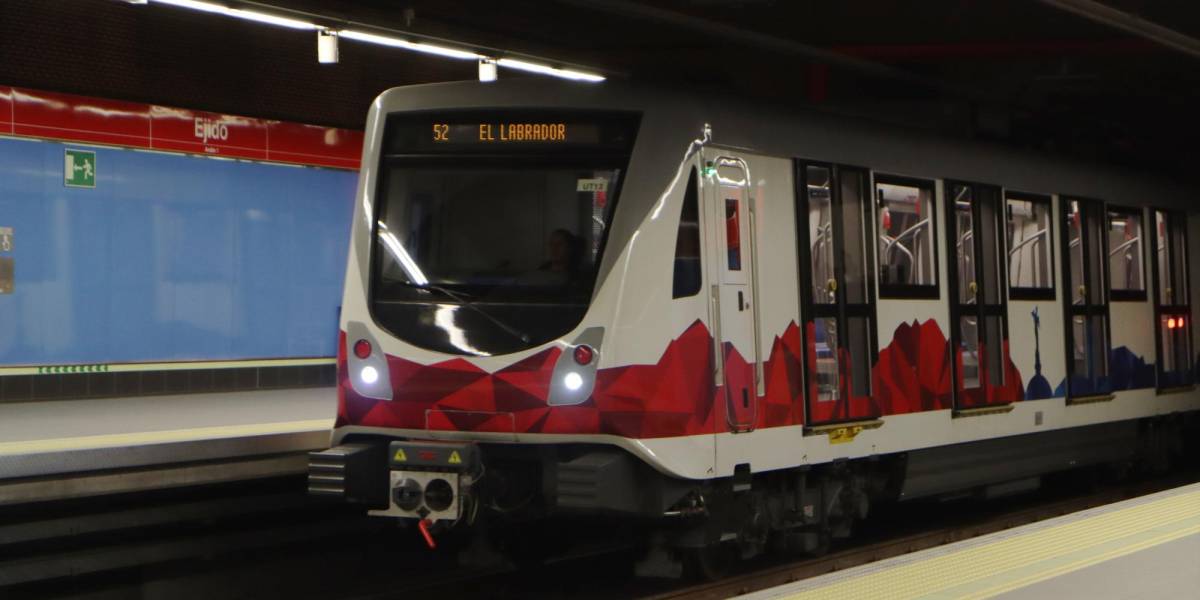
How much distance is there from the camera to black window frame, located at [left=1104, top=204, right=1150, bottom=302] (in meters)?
13.9

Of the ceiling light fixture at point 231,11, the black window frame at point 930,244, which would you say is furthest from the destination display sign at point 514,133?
the black window frame at point 930,244

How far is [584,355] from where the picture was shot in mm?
8492

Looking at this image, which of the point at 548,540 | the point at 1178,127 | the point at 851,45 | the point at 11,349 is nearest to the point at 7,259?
the point at 11,349

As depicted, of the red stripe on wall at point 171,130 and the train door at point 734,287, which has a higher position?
the red stripe on wall at point 171,130

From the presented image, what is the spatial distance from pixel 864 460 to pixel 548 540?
93.0 inches

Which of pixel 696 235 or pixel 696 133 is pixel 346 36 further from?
pixel 696 235

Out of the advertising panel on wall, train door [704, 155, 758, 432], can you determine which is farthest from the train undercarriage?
the advertising panel on wall

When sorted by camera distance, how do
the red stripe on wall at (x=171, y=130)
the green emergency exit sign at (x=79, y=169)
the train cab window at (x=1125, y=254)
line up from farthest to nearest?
1. the green emergency exit sign at (x=79, y=169)
2. the red stripe on wall at (x=171, y=130)
3. the train cab window at (x=1125, y=254)

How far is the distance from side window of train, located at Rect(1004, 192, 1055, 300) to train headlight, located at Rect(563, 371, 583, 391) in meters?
5.13

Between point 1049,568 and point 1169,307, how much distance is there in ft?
27.3

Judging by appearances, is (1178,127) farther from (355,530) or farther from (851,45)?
(355,530)

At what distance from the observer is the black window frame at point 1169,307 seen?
1485 cm

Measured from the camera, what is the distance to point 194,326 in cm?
1773

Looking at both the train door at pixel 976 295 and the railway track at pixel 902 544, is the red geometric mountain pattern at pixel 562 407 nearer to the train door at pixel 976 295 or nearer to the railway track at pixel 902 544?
the railway track at pixel 902 544
